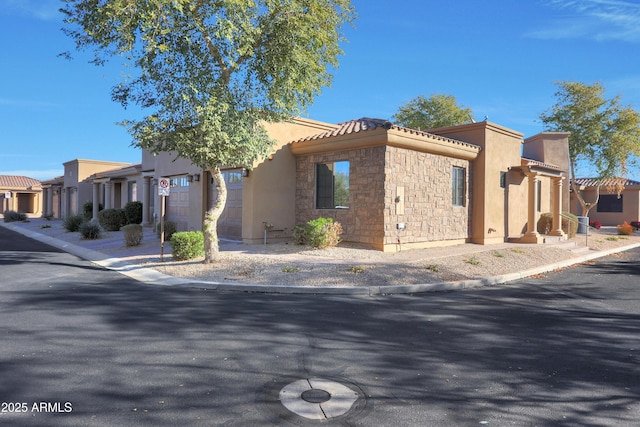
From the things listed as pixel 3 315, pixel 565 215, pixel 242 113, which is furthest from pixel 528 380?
pixel 565 215

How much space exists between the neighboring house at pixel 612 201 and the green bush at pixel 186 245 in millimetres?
29793

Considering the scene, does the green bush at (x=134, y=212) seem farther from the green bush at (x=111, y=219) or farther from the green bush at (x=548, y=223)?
the green bush at (x=548, y=223)

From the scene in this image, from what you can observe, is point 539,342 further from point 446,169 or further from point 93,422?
point 446,169

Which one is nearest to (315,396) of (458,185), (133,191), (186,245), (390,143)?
(186,245)

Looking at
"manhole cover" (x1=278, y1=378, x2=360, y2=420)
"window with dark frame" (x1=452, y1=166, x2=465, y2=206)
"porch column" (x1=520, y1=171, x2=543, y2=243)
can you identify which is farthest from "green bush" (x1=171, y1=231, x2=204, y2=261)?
"porch column" (x1=520, y1=171, x2=543, y2=243)

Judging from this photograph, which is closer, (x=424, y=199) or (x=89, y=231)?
(x=424, y=199)

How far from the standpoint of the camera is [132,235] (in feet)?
53.0

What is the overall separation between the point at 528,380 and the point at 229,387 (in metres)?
2.97

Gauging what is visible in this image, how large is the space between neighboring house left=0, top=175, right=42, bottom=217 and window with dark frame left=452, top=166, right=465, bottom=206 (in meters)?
47.9

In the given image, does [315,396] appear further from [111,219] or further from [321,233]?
[111,219]

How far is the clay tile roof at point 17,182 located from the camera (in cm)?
4958

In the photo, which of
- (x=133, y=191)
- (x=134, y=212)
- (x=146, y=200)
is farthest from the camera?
(x=133, y=191)

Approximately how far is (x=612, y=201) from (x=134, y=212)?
113 ft

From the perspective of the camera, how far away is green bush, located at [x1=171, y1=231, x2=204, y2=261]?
12294mm
